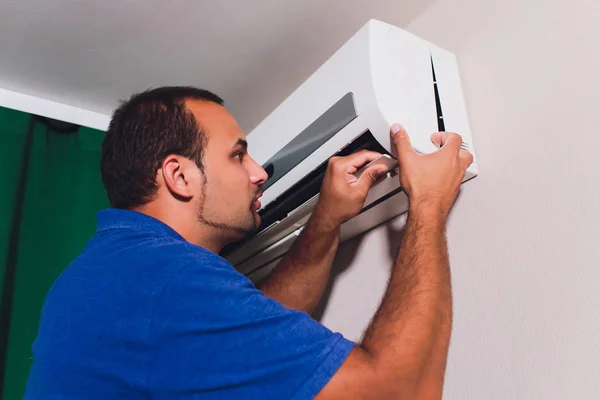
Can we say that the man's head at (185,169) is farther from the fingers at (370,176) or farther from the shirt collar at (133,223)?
the fingers at (370,176)

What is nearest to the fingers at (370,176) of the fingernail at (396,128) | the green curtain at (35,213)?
the fingernail at (396,128)

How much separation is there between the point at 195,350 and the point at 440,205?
47cm

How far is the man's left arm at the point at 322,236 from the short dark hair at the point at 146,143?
0.91 ft

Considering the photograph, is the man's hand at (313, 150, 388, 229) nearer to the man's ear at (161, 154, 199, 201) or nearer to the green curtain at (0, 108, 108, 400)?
the man's ear at (161, 154, 199, 201)

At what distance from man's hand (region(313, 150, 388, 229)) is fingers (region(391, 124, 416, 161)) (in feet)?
0.31

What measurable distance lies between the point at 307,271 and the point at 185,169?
0.37 metres

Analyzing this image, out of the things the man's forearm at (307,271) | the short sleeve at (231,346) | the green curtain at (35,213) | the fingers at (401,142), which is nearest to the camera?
the short sleeve at (231,346)

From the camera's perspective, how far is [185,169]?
1.09 metres

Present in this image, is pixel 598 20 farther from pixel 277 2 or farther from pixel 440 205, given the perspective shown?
pixel 277 2

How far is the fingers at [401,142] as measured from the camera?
1.00 meters

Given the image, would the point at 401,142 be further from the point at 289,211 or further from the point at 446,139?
the point at 289,211

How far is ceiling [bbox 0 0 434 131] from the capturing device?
1371 millimetres

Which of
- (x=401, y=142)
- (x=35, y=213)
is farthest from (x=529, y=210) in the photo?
(x=35, y=213)

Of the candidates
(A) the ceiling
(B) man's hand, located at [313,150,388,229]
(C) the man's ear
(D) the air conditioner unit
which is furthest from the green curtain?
(B) man's hand, located at [313,150,388,229]
